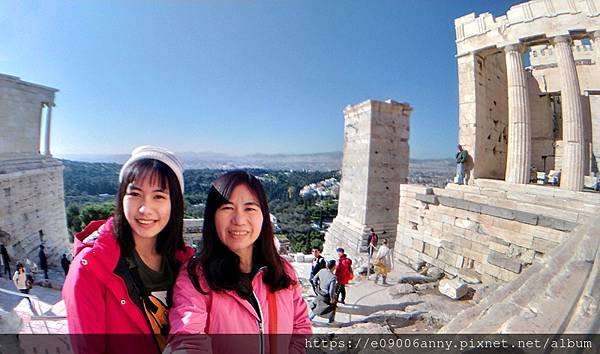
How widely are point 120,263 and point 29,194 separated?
648 inches

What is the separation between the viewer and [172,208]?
172 cm

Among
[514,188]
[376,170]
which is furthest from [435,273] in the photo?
[376,170]

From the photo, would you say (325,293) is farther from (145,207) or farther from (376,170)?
(376,170)

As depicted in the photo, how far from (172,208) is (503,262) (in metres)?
7.23

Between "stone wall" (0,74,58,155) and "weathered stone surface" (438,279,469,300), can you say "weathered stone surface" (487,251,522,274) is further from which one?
"stone wall" (0,74,58,155)

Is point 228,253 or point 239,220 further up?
point 239,220

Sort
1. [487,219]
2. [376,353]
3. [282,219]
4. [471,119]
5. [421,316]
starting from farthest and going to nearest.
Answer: [282,219] → [471,119] → [487,219] → [421,316] → [376,353]

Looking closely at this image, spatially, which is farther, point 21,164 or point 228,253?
point 21,164

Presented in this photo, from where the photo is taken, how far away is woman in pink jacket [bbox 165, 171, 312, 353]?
1460 millimetres

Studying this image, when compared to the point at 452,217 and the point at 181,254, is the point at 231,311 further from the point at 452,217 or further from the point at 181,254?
the point at 452,217

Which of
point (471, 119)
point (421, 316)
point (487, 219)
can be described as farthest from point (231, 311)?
point (471, 119)

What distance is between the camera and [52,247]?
14445 mm

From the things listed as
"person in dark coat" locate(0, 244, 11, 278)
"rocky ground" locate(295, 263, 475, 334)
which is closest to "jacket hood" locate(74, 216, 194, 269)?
"rocky ground" locate(295, 263, 475, 334)

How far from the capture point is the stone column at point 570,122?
750 centimetres
